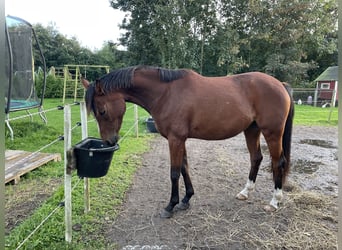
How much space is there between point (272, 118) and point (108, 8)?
53.4ft

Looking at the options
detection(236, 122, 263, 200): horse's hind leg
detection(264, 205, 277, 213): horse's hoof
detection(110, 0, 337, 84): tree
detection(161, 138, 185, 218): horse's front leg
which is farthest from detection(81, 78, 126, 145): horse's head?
detection(110, 0, 337, 84): tree

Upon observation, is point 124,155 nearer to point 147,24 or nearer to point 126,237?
point 126,237

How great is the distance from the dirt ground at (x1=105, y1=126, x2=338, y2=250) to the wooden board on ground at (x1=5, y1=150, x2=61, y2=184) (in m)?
1.32

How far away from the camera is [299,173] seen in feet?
12.3

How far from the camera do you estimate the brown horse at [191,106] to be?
92.8 inches

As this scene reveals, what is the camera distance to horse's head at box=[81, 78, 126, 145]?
2238mm

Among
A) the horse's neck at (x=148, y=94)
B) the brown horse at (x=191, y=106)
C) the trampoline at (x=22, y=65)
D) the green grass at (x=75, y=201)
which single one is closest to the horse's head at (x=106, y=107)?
the brown horse at (x=191, y=106)

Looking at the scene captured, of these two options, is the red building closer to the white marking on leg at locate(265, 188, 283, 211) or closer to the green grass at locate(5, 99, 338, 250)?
the green grass at locate(5, 99, 338, 250)

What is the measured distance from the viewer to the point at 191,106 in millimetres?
2463

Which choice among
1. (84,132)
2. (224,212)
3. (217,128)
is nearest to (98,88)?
(84,132)

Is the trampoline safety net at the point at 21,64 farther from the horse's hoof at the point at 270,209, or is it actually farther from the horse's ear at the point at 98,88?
the horse's hoof at the point at 270,209

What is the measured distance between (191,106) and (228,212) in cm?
111

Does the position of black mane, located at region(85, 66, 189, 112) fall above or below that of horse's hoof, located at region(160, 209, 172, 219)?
above

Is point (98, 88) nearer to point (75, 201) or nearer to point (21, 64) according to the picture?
point (75, 201)
